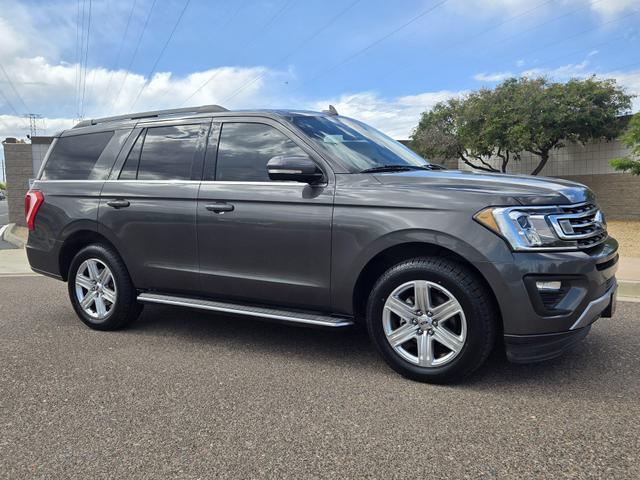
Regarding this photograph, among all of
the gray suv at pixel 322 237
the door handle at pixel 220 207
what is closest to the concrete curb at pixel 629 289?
the gray suv at pixel 322 237

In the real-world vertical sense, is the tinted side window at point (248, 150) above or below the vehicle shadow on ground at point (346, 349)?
above

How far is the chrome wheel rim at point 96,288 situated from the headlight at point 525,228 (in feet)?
11.3

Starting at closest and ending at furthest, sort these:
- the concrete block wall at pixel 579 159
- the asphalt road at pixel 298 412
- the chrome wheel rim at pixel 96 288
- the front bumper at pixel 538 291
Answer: the asphalt road at pixel 298 412 → the front bumper at pixel 538 291 → the chrome wheel rim at pixel 96 288 → the concrete block wall at pixel 579 159

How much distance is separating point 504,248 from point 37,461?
2.76 meters

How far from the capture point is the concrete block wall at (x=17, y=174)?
60.7 ft

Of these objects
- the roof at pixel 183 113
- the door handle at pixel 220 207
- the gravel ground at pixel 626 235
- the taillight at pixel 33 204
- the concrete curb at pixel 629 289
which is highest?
the roof at pixel 183 113

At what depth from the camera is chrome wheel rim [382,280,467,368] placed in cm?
348

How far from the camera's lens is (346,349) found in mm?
4457

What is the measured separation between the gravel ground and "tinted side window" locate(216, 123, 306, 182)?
8.15 metres

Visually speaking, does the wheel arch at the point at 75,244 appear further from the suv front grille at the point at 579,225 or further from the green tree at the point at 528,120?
the green tree at the point at 528,120

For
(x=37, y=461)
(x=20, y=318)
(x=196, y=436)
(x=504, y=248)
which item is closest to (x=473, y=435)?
(x=504, y=248)

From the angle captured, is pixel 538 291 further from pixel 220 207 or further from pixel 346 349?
pixel 220 207

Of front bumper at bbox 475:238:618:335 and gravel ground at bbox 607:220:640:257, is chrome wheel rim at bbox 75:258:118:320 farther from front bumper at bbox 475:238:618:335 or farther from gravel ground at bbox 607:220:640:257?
gravel ground at bbox 607:220:640:257

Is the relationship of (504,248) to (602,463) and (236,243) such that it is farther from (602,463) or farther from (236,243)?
(236,243)
